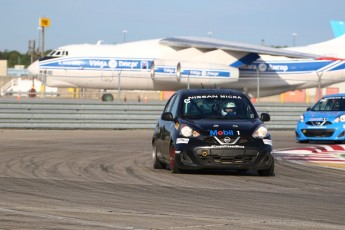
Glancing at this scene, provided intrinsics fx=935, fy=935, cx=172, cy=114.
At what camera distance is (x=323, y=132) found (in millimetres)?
23828

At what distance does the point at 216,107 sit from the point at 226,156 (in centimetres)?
131

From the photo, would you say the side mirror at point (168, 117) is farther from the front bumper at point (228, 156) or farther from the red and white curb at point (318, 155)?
the red and white curb at point (318, 155)

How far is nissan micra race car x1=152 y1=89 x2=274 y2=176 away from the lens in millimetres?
14211

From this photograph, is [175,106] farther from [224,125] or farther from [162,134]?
[224,125]

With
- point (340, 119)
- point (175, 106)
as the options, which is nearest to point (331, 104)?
point (340, 119)

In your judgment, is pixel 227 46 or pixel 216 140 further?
pixel 227 46

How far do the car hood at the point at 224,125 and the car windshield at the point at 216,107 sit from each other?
1.08 feet

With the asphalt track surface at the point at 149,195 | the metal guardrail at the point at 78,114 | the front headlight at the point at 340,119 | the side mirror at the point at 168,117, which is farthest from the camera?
the metal guardrail at the point at 78,114

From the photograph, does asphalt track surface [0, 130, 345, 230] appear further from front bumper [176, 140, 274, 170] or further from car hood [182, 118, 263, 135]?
→ car hood [182, 118, 263, 135]

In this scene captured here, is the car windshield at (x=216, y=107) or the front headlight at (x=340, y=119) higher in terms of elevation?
the car windshield at (x=216, y=107)

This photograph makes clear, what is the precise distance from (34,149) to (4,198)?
9159mm

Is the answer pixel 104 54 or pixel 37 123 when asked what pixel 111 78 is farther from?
pixel 37 123

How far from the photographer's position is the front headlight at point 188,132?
1439cm

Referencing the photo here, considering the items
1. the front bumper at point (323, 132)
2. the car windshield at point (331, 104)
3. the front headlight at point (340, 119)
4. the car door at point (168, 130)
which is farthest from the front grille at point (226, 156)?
the car windshield at point (331, 104)
